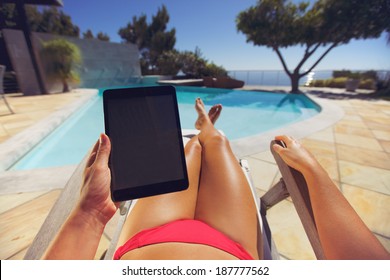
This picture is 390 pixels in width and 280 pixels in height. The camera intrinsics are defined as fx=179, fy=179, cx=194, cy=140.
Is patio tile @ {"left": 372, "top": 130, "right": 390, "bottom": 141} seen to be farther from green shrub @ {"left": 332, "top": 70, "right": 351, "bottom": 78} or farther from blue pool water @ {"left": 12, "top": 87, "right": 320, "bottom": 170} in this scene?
green shrub @ {"left": 332, "top": 70, "right": 351, "bottom": 78}

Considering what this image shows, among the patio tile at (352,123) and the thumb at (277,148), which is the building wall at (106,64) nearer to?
the patio tile at (352,123)

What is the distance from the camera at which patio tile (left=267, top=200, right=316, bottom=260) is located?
46.1 inches

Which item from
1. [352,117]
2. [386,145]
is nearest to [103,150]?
[386,145]

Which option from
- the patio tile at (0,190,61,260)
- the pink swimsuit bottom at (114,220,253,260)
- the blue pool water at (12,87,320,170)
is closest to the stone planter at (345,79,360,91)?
the blue pool water at (12,87,320,170)

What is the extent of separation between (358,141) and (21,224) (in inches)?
167

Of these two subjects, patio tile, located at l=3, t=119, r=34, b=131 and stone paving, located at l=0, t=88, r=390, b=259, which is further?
patio tile, located at l=3, t=119, r=34, b=131

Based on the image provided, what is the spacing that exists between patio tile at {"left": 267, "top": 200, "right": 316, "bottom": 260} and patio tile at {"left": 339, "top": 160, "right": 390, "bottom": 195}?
891 millimetres

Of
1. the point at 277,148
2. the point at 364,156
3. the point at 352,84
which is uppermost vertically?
the point at 277,148

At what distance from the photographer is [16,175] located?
6.29 ft

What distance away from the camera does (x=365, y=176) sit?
1.95 meters

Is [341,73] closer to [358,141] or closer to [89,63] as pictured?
[358,141]

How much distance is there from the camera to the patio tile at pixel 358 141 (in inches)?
107

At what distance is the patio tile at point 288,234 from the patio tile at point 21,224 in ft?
5.50
